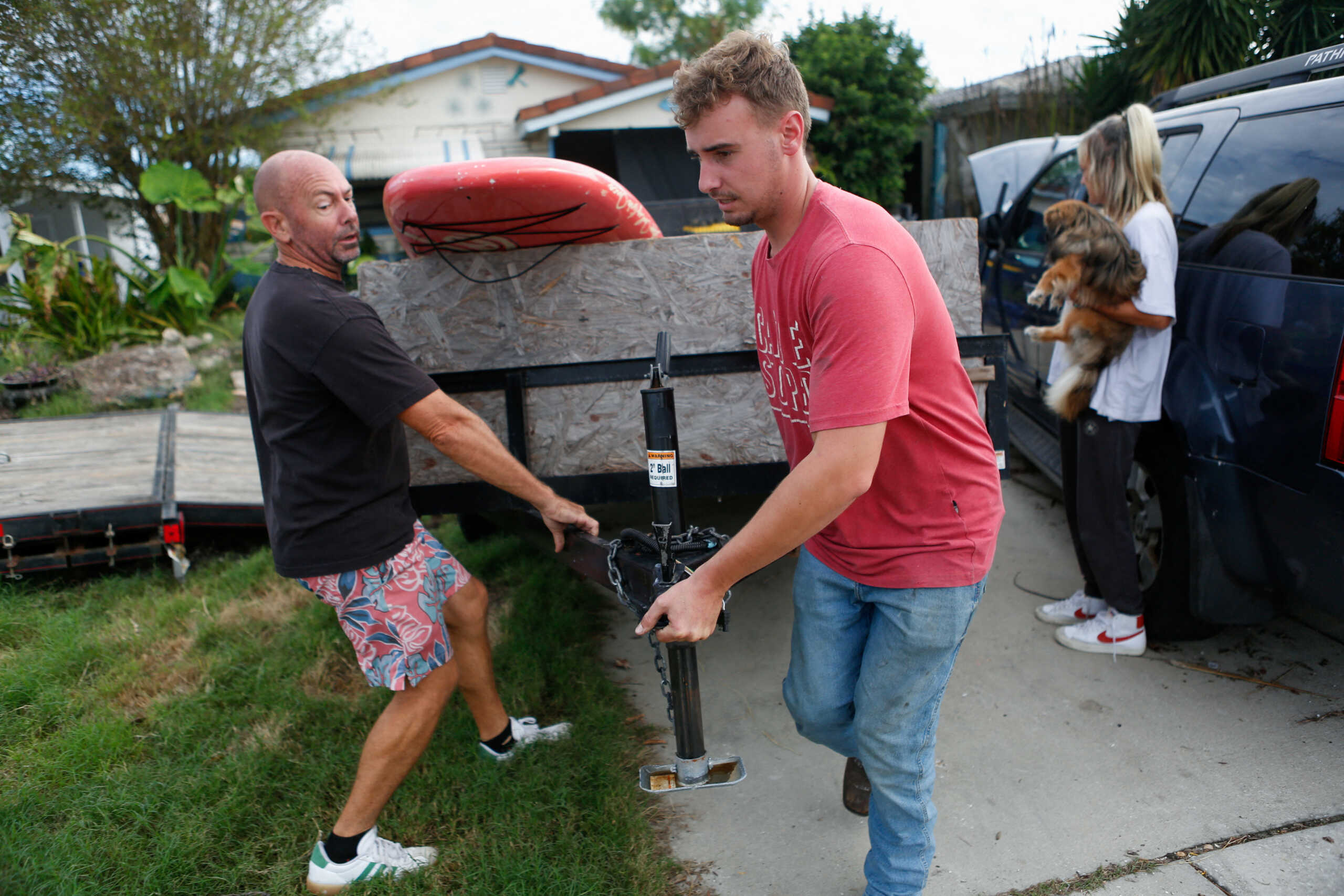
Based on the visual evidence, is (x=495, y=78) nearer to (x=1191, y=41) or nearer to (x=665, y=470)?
(x=1191, y=41)

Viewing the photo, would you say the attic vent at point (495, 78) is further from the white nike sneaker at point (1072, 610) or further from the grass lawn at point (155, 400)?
the white nike sneaker at point (1072, 610)

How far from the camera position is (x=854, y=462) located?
1570 mm

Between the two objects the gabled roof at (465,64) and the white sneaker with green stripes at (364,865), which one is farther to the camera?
the gabled roof at (465,64)

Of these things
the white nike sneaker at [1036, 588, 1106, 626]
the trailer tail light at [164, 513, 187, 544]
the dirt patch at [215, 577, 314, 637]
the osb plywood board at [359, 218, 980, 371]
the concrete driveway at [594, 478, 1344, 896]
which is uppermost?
the osb plywood board at [359, 218, 980, 371]

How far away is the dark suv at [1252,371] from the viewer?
99.1 inches

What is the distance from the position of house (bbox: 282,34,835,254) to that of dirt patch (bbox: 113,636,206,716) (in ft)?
27.2

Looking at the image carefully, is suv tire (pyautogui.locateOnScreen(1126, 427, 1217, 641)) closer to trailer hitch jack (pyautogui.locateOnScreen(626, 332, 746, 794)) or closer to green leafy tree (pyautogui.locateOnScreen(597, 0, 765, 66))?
trailer hitch jack (pyautogui.locateOnScreen(626, 332, 746, 794))

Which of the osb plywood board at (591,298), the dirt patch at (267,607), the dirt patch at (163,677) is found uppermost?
the osb plywood board at (591,298)

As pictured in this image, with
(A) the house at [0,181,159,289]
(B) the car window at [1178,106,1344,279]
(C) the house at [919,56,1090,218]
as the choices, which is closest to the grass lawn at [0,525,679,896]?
(B) the car window at [1178,106,1344,279]

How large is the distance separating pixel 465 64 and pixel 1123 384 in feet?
37.3

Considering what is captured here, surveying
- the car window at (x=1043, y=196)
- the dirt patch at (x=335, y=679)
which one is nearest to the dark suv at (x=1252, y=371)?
the car window at (x=1043, y=196)

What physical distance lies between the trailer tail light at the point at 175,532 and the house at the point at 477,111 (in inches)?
301

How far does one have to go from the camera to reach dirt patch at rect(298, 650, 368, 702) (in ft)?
10.9

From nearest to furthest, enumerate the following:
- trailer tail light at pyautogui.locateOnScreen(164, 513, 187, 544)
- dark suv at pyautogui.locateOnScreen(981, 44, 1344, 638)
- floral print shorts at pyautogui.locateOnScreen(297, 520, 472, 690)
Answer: floral print shorts at pyautogui.locateOnScreen(297, 520, 472, 690), dark suv at pyautogui.locateOnScreen(981, 44, 1344, 638), trailer tail light at pyautogui.locateOnScreen(164, 513, 187, 544)
